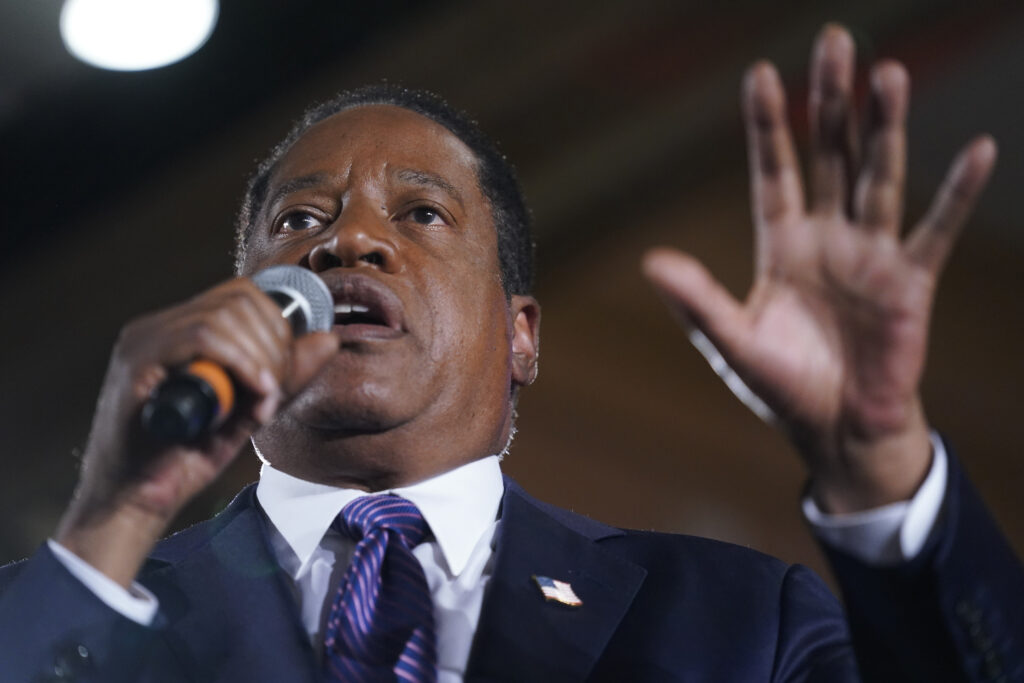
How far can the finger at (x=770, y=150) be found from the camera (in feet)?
4.20

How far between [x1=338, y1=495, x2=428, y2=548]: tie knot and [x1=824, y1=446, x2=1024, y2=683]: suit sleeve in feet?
2.09

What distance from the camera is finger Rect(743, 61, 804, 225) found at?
1.28 meters

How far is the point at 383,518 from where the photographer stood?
170 cm

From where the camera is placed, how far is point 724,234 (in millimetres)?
4668

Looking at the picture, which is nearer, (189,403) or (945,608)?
(189,403)

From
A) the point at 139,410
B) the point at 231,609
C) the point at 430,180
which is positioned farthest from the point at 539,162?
the point at 139,410

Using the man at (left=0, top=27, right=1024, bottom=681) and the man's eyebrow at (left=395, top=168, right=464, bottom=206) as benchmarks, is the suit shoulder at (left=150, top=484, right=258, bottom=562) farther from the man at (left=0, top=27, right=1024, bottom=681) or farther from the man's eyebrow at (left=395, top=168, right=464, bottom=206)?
the man's eyebrow at (left=395, top=168, right=464, bottom=206)

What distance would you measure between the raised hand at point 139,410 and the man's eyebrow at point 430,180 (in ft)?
2.55

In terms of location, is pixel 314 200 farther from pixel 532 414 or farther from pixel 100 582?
pixel 532 414

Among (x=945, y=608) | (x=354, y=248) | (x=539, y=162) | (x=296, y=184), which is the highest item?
(x=539, y=162)

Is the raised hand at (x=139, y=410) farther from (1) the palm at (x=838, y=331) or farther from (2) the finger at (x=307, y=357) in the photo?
(1) the palm at (x=838, y=331)

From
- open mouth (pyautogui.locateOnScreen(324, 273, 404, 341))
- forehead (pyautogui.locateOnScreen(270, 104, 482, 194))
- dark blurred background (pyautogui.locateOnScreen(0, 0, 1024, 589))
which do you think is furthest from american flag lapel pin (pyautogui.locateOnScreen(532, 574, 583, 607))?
dark blurred background (pyautogui.locateOnScreen(0, 0, 1024, 589))

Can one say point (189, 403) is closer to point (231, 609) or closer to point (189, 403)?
point (189, 403)

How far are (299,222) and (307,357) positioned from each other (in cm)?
79
